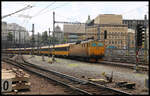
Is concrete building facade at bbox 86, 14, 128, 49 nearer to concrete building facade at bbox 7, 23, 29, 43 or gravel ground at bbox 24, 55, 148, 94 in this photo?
gravel ground at bbox 24, 55, 148, 94

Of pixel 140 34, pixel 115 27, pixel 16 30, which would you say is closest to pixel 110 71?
pixel 140 34

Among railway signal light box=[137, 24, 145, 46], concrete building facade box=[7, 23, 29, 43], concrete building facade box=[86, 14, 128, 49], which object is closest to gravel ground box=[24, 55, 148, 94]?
railway signal light box=[137, 24, 145, 46]

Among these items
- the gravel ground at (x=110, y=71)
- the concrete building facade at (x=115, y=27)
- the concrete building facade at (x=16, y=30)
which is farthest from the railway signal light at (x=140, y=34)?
the concrete building facade at (x=16, y=30)

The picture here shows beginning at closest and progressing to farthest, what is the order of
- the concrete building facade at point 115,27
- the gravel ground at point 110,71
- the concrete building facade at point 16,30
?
the gravel ground at point 110,71
the concrete building facade at point 115,27
the concrete building facade at point 16,30

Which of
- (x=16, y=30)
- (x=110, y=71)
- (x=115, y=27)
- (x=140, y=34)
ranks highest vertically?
(x=115, y=27)

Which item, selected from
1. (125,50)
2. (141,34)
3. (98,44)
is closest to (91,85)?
(141,34)

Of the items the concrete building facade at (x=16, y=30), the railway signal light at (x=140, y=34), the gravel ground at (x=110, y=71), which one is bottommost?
the gravel ground at (x=110, y=71)

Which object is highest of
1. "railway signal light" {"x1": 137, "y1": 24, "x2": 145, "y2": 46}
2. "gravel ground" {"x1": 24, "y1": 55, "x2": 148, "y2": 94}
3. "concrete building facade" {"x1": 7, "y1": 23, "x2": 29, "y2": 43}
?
"concrete building facade" {"x1": 7, "y1": 23, "x2": 29, "y2": 43}

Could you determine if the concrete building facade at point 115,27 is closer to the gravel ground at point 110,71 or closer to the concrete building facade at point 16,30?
the gravel ground at point 110,71

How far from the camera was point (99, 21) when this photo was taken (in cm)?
3206

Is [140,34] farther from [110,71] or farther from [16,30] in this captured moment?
[16,30]

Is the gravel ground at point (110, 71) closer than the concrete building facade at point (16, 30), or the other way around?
the gravel ground at point (110, 71)

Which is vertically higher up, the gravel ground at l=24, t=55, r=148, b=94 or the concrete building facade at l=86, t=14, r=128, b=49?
the concrete building facade at l=86, t=14, r=128, b=49

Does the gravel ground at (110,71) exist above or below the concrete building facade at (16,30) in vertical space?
below
